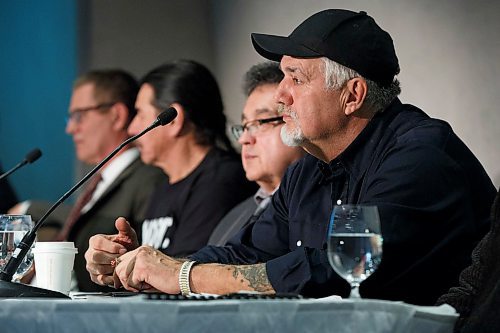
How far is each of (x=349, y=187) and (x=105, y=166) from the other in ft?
8.69

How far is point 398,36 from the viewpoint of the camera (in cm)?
366

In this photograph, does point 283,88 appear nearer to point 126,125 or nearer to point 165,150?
point 165,150

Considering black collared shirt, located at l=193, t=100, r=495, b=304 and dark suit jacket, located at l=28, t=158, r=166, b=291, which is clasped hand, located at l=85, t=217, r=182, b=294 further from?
dark suit jacket, located at l=28, t=158, r=166, b=291

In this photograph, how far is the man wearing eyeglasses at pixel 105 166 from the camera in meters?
4.61

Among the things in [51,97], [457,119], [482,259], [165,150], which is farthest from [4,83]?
[482,259]

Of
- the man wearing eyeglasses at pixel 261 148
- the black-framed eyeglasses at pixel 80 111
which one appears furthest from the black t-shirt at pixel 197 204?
the black-framed eyeglasses at pixel 80 111

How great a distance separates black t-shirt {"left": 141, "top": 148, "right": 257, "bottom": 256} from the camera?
386cm

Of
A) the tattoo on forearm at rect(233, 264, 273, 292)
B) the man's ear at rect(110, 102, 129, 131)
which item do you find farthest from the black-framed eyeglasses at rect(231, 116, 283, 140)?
the man's ear at rect(110, 102, 129, 131)

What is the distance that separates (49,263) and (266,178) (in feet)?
4.02

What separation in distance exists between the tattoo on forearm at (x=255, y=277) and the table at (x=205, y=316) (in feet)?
2.41

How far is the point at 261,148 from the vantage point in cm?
345

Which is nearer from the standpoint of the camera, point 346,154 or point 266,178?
point 346,154

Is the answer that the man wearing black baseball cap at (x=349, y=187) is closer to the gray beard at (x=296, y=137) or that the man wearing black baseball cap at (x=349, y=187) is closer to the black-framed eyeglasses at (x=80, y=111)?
the gray beard at (x=296, y=137)

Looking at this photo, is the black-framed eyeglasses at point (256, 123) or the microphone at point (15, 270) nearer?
the microphone at point (15, 270)
